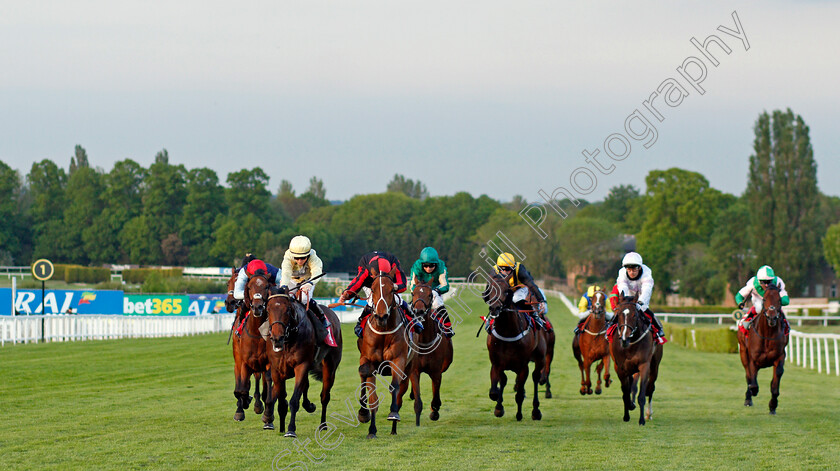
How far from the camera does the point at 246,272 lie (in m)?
10.3

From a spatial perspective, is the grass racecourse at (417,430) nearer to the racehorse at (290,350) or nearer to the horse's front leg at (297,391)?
the horse's front leg at (297,391)

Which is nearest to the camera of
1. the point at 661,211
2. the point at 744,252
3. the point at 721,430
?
the point at 721,430

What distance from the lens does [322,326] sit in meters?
10.2

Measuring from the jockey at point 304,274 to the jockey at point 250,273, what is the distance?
0.40 ft

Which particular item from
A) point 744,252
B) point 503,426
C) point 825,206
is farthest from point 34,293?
point 825,206

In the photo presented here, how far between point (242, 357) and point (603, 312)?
634 centimetres

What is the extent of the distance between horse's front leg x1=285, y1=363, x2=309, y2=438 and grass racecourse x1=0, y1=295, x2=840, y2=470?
147mm

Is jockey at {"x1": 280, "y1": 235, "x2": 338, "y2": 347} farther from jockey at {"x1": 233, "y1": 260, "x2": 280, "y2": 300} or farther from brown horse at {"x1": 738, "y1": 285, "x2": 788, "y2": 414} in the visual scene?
brown horse at {"x1": 738, "y1": 285, "x2": 788, "y2": 414}

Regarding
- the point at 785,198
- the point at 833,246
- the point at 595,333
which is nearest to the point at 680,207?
the point at 833,246

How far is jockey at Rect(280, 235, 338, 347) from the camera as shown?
10.2 metres

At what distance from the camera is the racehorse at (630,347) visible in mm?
10992

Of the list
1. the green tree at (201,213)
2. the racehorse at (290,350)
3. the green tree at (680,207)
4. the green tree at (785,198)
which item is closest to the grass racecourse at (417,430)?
the racehorse at (290,350)

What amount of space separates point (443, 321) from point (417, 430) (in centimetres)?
170

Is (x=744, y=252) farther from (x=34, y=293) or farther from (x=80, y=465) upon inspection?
(x=80, y=465)
